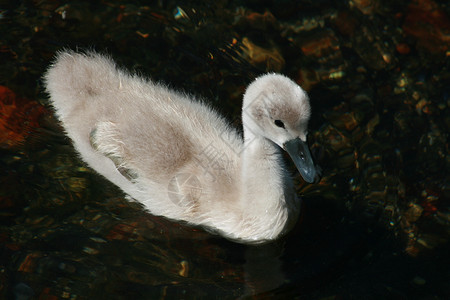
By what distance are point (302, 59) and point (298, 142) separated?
6.23 ft

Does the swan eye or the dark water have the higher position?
the swan eye

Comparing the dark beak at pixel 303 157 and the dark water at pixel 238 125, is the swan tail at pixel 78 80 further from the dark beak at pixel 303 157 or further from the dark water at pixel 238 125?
the dark beak at pixel 303 157

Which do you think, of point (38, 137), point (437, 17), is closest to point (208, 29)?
point (38, 137)

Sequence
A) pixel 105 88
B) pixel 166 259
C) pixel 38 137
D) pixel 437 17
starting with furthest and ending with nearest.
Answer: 1. pixel 437 17
2. pixel 38 137
3. pixel 105 88
4. pixel 166 259

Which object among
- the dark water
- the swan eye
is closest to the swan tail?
the dark water

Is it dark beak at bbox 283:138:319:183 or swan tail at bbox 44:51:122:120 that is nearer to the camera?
dark beak at bbox 283:138:319:183

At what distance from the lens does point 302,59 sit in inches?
221

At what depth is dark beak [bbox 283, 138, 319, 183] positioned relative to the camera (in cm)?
390

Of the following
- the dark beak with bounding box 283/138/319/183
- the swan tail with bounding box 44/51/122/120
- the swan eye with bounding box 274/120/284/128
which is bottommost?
the swan tail with bounding box 44/51/122/120

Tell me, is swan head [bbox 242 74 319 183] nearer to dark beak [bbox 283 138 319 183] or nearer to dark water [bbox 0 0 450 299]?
dark beak [bbox 283 138 319 183]

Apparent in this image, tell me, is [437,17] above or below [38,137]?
above

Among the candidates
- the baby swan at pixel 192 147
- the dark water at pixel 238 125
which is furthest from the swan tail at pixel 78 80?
the dark water at pixel 238 125

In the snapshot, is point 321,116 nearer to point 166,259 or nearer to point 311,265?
point 311,265

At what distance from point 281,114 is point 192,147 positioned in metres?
0.77
